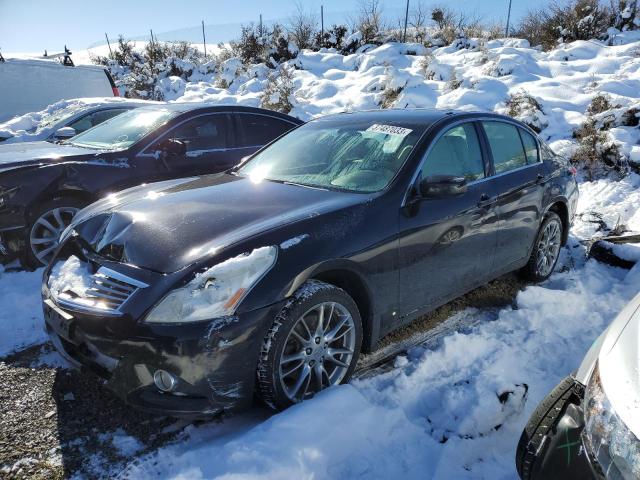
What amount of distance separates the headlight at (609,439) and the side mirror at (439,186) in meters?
1.55

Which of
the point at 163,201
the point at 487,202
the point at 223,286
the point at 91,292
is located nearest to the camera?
the point at 223,286

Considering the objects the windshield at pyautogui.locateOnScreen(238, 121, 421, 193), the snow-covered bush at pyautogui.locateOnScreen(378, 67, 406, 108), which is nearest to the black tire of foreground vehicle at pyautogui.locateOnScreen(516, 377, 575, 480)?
the windshield at pyautogui.locateOnScreen(238, 121, 421, 193)

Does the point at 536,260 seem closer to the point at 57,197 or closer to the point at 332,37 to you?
the point at 57,197

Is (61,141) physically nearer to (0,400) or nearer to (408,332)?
(0,400)

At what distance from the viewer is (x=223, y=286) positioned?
226cm

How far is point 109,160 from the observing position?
15.4ft

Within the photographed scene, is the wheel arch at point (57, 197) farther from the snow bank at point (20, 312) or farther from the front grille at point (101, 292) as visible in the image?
the front grille at point (101, 292)

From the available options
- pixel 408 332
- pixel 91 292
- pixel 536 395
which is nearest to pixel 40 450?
pixel 91 292

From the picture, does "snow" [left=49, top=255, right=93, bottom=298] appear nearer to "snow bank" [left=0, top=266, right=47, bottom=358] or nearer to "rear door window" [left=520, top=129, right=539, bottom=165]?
"snow bank" [left=0, top=266, right=47, bottom=358]

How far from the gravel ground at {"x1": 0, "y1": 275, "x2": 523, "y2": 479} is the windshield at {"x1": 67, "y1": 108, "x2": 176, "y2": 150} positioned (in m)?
2.47

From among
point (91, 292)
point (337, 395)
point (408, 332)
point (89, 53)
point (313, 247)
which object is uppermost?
Result: point (89, 53)

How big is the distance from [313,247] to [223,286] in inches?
19.9

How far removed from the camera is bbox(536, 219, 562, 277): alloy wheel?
4.39 meters

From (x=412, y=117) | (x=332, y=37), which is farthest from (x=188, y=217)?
(x=332, y=37)
